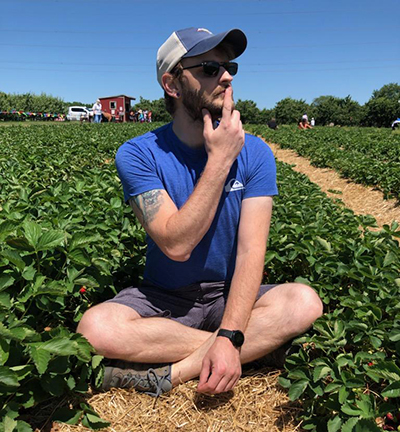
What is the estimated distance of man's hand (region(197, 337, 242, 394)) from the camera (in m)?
1.98

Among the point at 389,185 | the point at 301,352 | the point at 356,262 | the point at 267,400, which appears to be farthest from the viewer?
the point at 389,185

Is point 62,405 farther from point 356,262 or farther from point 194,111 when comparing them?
point 356,262

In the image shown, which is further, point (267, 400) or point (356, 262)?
point (356, 262)

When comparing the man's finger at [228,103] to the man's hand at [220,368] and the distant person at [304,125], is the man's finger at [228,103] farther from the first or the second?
the distant person at [304,125]

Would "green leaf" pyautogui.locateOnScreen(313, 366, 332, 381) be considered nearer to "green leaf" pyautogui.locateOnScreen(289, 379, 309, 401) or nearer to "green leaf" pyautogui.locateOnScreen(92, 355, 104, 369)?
"green leaf" pyautogui.locateOnScreen(289, 379, 309, 401)

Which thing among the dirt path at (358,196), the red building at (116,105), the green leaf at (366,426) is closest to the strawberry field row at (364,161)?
the dirt path at (358,196)

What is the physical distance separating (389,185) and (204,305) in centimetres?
724

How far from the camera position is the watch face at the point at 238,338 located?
2084mm

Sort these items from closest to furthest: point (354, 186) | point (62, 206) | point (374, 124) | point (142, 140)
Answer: point (142, 140) → point (62, 206) → point (354, 186) → point (374, 124)

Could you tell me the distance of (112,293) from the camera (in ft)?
9.50

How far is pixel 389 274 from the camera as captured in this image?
2527 millimetres

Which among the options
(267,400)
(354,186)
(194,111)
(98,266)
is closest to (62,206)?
(98,266)

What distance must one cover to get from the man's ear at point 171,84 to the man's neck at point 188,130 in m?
0.12

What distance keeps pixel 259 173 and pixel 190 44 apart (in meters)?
0.84
